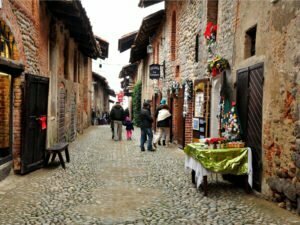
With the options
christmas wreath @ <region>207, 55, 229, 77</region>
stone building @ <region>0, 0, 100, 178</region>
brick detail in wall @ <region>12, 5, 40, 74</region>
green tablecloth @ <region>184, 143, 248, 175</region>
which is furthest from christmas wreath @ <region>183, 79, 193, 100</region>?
green tablecloth @ <region>184, 143, 248, 175</region>

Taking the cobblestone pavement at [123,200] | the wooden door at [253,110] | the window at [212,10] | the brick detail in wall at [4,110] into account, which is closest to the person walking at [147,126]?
the cobblestone pavement at [123,200]

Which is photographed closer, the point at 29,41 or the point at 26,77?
the point at 26,77

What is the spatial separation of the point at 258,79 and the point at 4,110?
4781 millimetres

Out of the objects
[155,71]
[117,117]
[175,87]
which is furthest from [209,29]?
[155,71]

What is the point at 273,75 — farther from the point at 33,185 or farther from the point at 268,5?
the point at 33,185

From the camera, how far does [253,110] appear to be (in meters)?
6.16

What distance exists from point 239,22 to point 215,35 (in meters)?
2.11

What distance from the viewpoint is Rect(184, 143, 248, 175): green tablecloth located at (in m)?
5.74

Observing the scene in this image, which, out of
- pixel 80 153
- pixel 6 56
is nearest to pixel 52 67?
pixel 80 153

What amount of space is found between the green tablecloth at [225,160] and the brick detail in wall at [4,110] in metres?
3.76

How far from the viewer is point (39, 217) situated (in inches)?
177

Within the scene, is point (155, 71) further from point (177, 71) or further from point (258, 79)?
point (258, 79)

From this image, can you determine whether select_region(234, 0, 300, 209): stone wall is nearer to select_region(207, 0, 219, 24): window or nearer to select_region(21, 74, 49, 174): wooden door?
select_region(207, 0, 219, 24): window

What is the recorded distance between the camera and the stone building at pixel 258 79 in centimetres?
486
